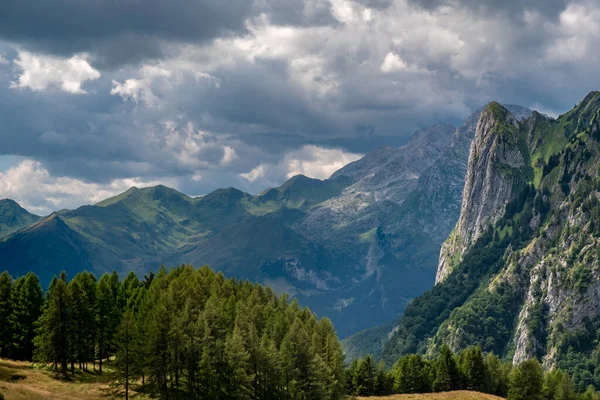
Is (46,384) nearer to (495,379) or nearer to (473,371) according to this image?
(473,371)

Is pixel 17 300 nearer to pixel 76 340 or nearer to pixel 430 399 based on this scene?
pixel 76 340

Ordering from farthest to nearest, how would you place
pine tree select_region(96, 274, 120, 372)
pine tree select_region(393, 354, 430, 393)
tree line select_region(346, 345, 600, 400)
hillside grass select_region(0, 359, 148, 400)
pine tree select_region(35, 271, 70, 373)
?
1. pine tree select_region(393, 354, 430, 393)
2. tree line select_region(346, 345, 600, 400)
3. pine tree select_region(96, 274, 120, 372)
4. pine tree select_region(35, 271, 70, 373)
5. hillside grass select_region(0, 359, 148, 400)

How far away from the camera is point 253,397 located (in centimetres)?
11169

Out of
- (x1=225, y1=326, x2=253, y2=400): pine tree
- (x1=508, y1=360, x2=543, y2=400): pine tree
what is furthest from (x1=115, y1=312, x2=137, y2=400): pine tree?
(x1=508, y1=360, x2=543, y2=400): pine tree

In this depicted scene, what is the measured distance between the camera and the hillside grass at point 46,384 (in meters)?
91.8

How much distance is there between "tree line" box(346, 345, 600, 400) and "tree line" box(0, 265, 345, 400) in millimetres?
36767

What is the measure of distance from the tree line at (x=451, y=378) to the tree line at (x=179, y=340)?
36.8 meters

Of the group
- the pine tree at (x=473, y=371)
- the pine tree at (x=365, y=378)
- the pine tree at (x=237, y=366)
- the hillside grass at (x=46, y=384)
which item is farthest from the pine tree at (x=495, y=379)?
the hillside grass at (x=46, y=384)

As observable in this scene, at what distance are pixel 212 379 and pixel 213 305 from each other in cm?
1287

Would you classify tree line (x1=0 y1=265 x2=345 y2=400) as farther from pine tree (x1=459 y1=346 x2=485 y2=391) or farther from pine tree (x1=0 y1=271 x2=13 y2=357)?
pine tree (x1=459 y1=346 x2=485 y2=391)

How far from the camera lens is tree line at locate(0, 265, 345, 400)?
105250 millimetres

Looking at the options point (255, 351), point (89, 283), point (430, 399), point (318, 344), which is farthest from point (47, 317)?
point (430, 399)

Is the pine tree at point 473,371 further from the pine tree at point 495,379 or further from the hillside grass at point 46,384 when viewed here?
the hillside grass at point 46,384

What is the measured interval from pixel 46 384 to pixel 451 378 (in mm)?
108562
